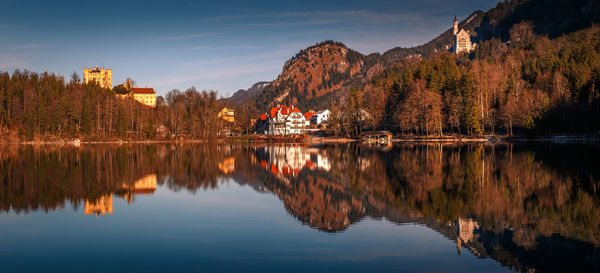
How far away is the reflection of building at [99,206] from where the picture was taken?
54.6ft

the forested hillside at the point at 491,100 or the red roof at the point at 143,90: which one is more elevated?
the red roof at the point at 143,90

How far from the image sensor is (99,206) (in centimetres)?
1780

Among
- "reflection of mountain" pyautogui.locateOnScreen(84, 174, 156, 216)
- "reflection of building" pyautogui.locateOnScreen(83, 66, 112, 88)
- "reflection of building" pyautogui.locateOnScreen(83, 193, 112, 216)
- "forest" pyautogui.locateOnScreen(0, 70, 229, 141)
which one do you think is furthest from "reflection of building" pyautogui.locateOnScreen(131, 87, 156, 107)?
"reflection of building" pyautogui.locateOnScreen(83, 193, 112, 216)

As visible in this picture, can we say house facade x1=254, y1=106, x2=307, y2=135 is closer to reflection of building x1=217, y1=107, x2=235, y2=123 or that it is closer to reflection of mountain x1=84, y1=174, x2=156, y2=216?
reflection of building x1=217, y1=107, x2=235, y2=123

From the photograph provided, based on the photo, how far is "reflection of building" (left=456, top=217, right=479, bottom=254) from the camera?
11.6 m

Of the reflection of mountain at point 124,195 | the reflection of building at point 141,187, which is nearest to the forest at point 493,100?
the reflection of building at point 141,187

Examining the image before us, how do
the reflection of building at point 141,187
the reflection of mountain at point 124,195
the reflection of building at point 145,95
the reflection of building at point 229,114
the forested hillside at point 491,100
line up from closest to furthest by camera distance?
1. the reflection of mountain at point 124,195
2. the reflection of building at point 141,187
3. the forested hillside at point 491,100
4. the reflection of building at point 229,114
5. the reflection of building at point 145,95

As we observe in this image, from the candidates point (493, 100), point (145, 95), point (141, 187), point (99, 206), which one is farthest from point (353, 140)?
point (145, 95)

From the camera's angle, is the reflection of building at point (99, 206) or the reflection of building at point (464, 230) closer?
the reflection of building at point (464, 230)

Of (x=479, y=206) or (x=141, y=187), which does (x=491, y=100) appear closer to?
(x=479, y=206)

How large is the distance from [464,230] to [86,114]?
104m

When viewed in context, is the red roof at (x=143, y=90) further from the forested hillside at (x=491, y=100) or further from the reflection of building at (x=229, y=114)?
the forested hillside at (x=491, y=100)

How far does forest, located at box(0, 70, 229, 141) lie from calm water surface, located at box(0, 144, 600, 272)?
266 feet

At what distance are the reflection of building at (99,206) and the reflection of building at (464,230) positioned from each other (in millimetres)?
12478
